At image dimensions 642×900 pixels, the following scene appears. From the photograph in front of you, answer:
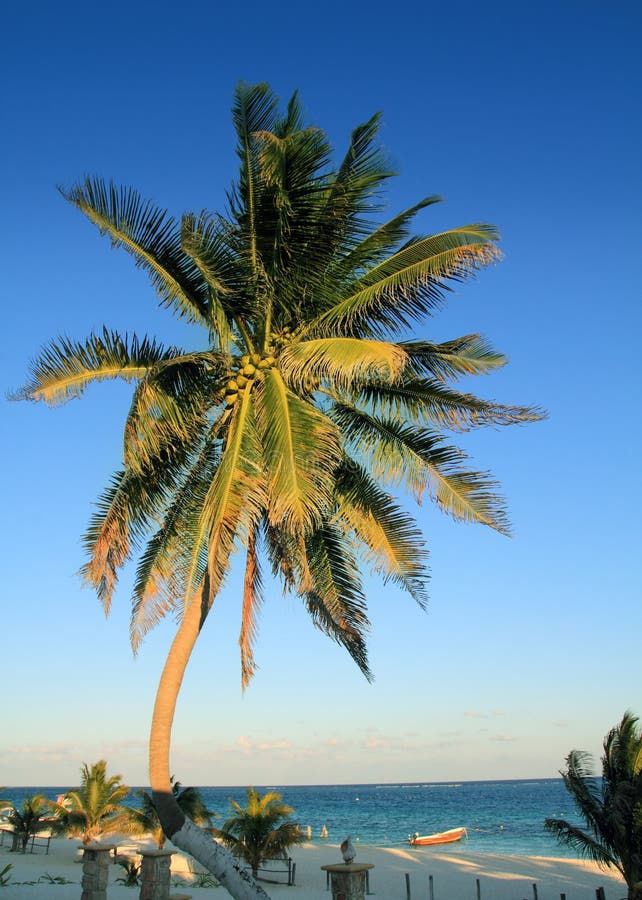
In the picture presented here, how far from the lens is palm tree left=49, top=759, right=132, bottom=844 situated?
28281 millimetres

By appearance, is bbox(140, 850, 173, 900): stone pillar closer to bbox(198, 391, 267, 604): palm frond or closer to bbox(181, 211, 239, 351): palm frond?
bbox(198, 391, 267, 604): palm frond

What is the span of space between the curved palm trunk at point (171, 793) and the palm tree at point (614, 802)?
440 inches

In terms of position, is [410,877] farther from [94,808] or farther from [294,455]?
[294,455]

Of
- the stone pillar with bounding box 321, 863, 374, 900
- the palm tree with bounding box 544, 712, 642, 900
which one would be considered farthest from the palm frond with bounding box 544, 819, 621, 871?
the stone pillar with bounding box 321, 863, 374, 900

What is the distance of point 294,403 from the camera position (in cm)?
961

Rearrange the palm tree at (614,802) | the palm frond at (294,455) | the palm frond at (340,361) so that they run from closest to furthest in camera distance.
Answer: the palm frond at (340,361)
the palm frond at (294,455)
the palm tree at (614,802)

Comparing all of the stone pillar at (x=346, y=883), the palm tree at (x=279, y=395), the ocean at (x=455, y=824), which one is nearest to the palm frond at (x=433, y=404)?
the palm tree at (x=279, y=395)

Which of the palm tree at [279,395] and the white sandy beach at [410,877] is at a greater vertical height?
the palm tree at [279,395]

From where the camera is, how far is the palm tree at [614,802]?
16328 millimetres

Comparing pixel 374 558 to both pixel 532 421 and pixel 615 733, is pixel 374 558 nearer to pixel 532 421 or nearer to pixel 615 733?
pixel 532 421

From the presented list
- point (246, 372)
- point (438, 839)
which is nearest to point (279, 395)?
point (246, 372)

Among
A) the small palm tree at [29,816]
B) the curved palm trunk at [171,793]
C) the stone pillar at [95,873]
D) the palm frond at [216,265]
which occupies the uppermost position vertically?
the palm frond at [216,265]

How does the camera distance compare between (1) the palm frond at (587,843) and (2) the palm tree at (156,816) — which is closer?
(1) the palm frond at (587,843)

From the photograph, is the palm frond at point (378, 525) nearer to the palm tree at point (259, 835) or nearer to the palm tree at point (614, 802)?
the palm tree at point (614, 802)
